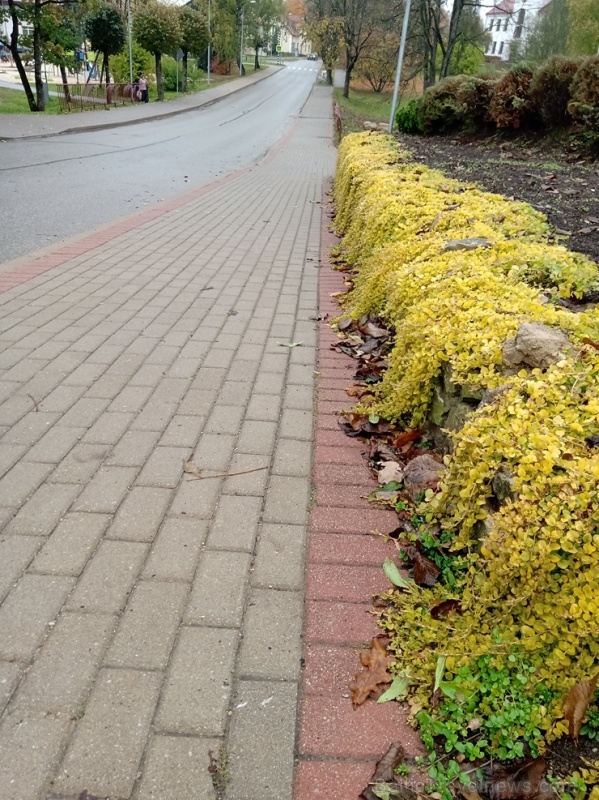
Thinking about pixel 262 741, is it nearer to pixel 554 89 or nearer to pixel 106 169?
pixel 554 89

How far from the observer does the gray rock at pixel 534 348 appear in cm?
237

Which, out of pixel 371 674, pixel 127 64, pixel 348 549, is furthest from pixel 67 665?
pixel 127 64

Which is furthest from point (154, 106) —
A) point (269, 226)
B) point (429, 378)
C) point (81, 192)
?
point (429, 378)

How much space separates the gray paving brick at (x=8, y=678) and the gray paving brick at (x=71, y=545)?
0.40m

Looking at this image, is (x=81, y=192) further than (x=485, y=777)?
Yes

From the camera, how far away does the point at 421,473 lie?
2750 millimetres

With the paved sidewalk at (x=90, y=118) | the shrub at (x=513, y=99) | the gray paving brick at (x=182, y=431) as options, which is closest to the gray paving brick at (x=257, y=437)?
the gray paving brick at (x=182, y=431)

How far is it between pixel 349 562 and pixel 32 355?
2.70m

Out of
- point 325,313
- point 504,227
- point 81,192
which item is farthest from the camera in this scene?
point 81,192

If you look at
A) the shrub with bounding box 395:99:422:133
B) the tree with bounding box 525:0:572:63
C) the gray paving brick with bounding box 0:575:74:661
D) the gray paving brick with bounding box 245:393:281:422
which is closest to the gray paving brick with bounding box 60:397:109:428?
the gray paving brick with bounding box 245:393:281:422

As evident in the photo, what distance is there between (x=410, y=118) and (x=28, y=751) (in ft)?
55.9

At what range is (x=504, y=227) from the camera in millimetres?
A: 4324

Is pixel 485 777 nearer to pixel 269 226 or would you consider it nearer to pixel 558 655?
pixel 558 655

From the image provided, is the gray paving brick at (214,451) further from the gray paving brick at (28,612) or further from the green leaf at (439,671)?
the green leaf at (439,671)
